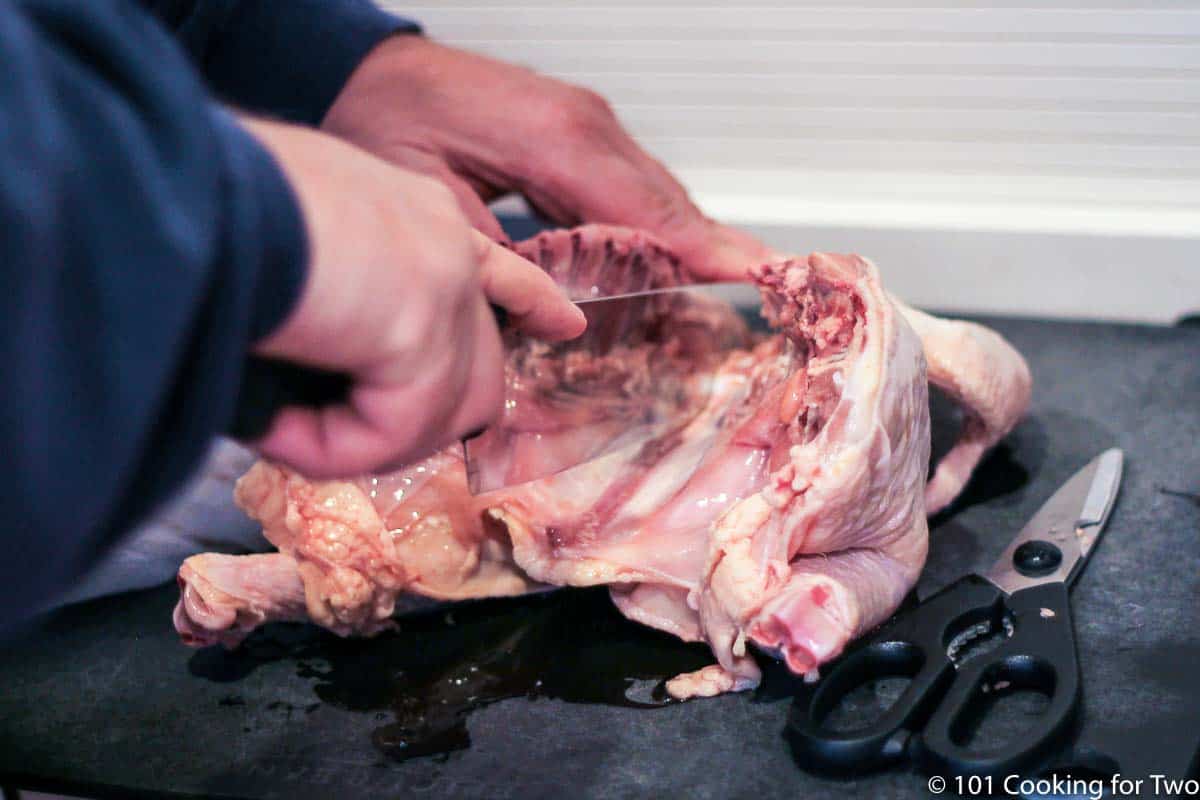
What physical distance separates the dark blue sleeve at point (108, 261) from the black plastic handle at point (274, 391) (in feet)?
0.23

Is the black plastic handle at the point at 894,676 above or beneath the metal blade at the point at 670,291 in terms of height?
beneath

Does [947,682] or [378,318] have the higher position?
[378,318]

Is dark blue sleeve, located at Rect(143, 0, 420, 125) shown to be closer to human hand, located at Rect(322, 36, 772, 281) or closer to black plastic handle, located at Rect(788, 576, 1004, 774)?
human hand, located at Rect(322, 36, 772, 281)

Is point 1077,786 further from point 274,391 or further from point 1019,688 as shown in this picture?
point 274,391

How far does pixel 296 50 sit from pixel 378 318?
104 cm

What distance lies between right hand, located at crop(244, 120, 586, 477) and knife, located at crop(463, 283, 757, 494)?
37cm

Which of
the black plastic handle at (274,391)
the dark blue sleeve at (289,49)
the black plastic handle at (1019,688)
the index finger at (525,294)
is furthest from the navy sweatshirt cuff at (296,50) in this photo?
the black plastic handle at (1019,688)

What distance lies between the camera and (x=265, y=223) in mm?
556

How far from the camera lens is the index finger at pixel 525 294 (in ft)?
2.44

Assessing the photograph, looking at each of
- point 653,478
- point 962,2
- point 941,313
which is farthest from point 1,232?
point 941,313

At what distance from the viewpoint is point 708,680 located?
979 millimetres

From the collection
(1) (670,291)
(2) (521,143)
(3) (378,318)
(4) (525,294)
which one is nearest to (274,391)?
(3) (378,318)

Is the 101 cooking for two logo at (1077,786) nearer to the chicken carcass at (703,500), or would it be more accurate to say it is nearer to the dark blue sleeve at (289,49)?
the chicken carcass at (703,500)

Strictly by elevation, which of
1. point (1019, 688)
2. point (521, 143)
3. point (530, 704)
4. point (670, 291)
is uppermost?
point (521, 143)
